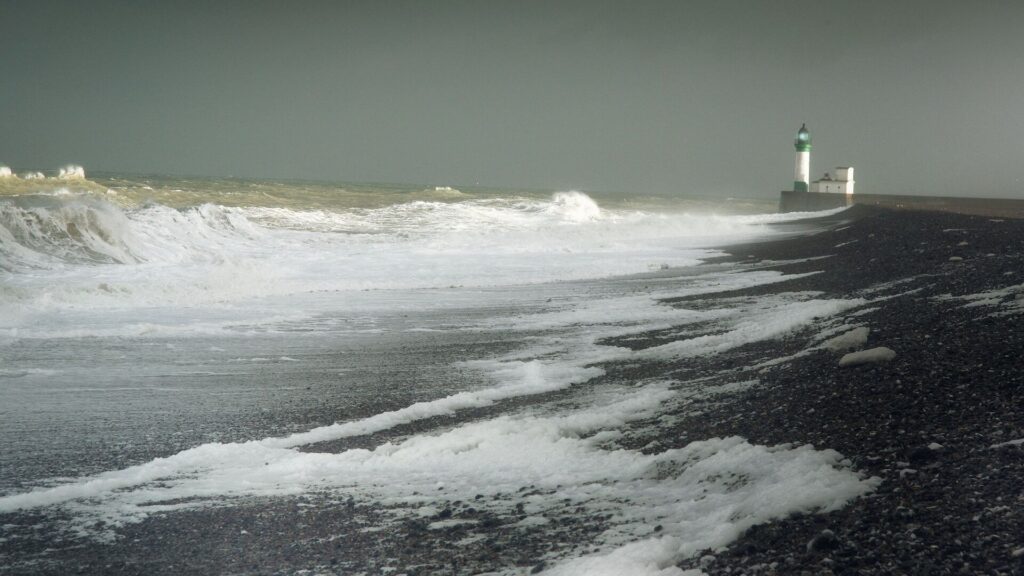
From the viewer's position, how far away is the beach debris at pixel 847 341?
6.21 m

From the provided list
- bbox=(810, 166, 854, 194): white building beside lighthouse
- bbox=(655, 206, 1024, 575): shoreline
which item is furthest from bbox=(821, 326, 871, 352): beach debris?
bbox=(810, 166, 854, 194): white building beside lighthouse

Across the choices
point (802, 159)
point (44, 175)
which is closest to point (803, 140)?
point (802, 159)

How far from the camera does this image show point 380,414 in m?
5.86

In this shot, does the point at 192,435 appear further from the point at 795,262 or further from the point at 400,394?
the point at 795,262

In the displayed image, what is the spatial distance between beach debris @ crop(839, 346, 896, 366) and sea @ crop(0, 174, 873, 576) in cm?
74

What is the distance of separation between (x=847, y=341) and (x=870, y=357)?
82 cm

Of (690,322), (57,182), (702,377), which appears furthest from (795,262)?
(57,182)

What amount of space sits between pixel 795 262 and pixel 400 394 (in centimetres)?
1145

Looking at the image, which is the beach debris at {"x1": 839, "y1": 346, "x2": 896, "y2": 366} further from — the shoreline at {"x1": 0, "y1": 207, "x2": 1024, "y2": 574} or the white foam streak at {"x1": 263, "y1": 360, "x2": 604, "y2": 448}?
the white foam streak at {"x1": 263, "y1": 360, "x2": 604, "y2": 448}

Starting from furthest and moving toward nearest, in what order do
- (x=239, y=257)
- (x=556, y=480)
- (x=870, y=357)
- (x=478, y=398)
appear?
(x=239, y=257) < (x=478, y=398) < (x=870, y=357) < (x=556, y=480)

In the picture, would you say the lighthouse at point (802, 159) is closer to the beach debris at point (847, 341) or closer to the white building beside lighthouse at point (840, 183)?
the white building beside lighthouse at point (840, 183)

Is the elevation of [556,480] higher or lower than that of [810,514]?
lower

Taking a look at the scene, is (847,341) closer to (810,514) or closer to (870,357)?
(870,357)

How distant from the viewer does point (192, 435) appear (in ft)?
17.7
